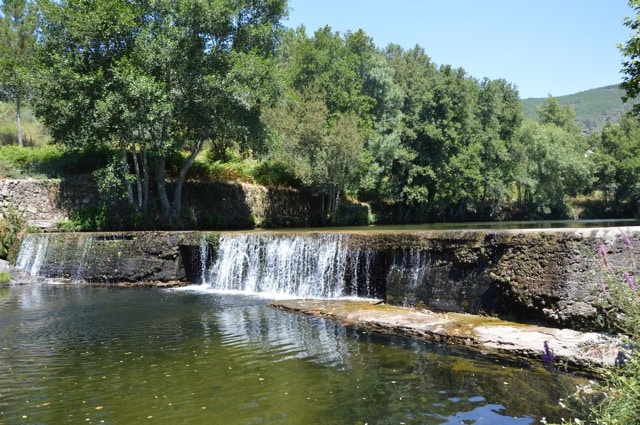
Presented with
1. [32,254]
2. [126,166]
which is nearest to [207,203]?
[126,166]

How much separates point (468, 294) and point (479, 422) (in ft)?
18.7

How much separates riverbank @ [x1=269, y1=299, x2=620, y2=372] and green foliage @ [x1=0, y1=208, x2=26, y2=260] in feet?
44.0

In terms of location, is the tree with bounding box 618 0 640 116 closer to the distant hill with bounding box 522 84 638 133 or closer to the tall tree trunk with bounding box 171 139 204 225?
the tall tree trunk with bounding box 171 139 204 225

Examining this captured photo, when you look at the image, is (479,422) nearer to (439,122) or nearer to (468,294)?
(468,294)

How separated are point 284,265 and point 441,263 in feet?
19.5

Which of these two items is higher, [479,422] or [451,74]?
[451,74]

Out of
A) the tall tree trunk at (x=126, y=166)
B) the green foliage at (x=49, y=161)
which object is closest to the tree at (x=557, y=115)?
the tall tree trunk at (x=126, y=166)

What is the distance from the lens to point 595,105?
16462 centimetres

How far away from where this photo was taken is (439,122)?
33719 mm

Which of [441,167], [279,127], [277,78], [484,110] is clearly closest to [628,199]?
[484,110]

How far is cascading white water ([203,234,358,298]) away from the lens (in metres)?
14.9

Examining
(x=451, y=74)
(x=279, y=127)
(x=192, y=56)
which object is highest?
(x=451, y=74)

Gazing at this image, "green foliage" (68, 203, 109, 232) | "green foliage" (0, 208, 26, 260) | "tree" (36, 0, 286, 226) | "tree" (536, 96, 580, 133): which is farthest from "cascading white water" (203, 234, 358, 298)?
"tree" (536, 96, 580, 133)

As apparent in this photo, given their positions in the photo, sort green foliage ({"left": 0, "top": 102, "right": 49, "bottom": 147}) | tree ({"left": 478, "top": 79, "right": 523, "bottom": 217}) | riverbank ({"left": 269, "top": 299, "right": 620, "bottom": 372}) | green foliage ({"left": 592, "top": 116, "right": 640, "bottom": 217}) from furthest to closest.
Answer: green foliage ({"left": 592, "top": 116, "right": 640, "bottom": 217}) < tree ({"left": 478, "top": 79, "right": 523, "bottom": 217}) < green foliage ({"left": 0, "top": 102, "right": 49, "bottom": 147}) < riverbank ({"left": 269, "top": 299, "right": 620, "bottom": 372})
